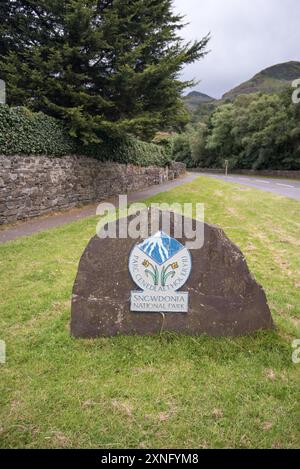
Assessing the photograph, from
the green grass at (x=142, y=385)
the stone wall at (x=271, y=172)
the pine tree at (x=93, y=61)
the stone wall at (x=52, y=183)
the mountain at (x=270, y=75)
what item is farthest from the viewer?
the mountain at (x=270, y=75)

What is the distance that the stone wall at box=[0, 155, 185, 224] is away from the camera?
1038 centimetres

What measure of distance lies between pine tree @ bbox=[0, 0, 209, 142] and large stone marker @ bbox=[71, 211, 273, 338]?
976 centimetres

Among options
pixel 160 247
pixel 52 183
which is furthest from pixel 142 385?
pixel 52 183

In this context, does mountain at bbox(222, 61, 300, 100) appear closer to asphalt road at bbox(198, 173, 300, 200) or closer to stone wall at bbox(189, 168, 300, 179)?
stone wall at bbox(189, 168, 300, 179)

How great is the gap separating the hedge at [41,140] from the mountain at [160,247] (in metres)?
8.01

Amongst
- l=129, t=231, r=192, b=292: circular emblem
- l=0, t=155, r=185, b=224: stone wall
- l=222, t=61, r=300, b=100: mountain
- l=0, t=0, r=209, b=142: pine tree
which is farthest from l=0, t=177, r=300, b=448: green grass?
l=222, t=61, r=300, b=100: mountain

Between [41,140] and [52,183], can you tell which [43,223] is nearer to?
[52,183]

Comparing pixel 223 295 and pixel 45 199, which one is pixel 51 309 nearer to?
pixel 223 295

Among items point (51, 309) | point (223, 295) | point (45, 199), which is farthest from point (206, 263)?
point (45, 199)

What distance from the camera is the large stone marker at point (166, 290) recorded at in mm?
3891

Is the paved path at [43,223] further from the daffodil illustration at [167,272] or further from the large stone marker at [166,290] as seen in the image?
the daffodil illustration at [167,272]

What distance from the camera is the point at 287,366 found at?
353 cm

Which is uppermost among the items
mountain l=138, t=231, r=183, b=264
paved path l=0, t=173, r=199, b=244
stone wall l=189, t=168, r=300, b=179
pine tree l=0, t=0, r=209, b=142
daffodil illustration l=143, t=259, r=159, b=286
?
pine tree l=0, t=0, r=209, b=142

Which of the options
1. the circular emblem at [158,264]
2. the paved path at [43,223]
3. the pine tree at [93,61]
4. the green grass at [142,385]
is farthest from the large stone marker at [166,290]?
the pine tree at [93,61]
